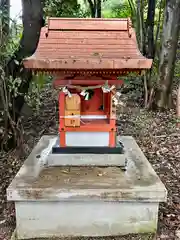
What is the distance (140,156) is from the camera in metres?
3.28

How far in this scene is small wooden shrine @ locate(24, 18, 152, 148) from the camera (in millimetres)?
2580

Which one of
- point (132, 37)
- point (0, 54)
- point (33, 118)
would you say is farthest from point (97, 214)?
point (33, 118)

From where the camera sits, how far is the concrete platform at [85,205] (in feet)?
8.11

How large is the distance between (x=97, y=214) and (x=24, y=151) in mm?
1882

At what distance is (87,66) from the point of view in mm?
2582

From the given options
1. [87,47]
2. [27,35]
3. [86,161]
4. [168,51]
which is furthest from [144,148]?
[27,35]

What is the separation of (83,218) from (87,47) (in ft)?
4.76

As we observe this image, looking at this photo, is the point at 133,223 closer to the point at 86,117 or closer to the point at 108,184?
the point at 108,184

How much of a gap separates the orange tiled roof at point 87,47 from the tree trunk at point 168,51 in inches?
105

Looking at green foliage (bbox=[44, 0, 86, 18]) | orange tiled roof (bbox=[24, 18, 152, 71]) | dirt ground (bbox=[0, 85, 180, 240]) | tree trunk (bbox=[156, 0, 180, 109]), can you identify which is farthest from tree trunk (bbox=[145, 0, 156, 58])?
orange tiled roof (bbox=[24, 18, 152, 71])

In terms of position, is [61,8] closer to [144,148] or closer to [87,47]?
[144,148]

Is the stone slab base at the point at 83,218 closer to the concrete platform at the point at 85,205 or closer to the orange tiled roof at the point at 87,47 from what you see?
the concrete platform at the point at 85,205

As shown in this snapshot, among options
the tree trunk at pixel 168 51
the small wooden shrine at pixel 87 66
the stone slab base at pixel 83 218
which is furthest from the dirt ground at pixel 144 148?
the small wooden shrine at pixel 87 66

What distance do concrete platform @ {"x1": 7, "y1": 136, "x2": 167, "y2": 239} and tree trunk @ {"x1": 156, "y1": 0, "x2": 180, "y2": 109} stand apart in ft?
10.1
